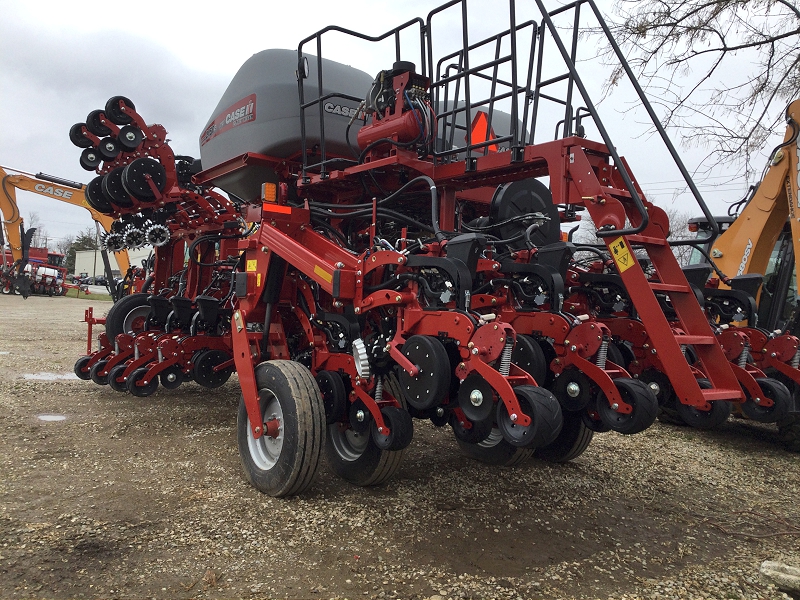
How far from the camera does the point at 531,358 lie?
386 centimetres

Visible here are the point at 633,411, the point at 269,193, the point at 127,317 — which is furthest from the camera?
the point at 127,317

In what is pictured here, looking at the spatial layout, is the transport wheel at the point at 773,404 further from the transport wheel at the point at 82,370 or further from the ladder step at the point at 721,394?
the transport wheel at the point at 82,370

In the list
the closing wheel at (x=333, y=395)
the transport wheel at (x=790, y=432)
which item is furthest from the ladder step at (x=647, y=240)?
the transport wheel at (x=790, y=432)

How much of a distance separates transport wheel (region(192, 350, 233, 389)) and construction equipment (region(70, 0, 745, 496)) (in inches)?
0.7

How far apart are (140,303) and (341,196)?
369 centimetres

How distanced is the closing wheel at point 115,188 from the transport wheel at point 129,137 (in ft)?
0.99

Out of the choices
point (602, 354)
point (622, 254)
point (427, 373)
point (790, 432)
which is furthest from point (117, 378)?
point (790, 432)

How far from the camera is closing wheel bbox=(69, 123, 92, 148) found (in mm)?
6949

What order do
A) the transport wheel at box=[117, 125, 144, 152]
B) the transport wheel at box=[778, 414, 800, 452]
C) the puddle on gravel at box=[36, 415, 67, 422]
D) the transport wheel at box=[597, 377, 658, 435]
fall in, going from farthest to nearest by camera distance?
the transport wheel at box=[117, 125, 144, 152], the puddle on gravel at box=[36, 415, 67, 422], the transport wheel at box=[778, 414, 800, 452], the transport wheel at box=[597, 377, 658, 435]

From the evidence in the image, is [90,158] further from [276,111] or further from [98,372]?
[276,111]

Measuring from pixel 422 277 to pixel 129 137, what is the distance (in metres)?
5.06

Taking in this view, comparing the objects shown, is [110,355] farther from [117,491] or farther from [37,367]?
[117,491]

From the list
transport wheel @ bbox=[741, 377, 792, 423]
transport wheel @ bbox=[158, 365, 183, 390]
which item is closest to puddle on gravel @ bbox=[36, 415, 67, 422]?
transport wheel @ bbox=[158, 365, 183, 390]

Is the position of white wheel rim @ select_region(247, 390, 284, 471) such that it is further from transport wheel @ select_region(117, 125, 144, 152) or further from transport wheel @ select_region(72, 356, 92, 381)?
transport wheel @ select_region(117, 125, 144, 152)
